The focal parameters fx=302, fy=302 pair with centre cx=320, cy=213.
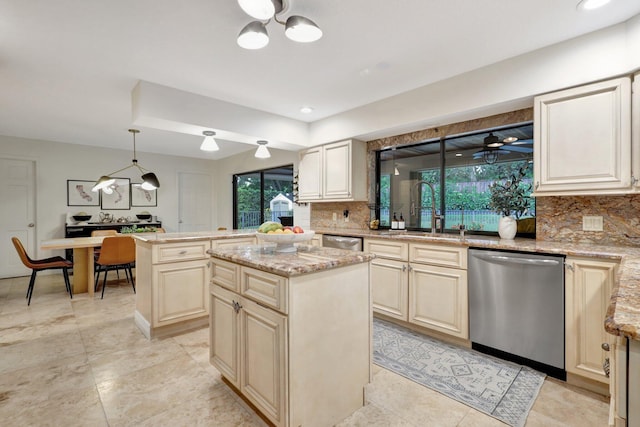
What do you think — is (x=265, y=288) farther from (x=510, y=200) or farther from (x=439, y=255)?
(x=510, y=200)

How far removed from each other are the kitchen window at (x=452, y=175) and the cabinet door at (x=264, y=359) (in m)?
2.40

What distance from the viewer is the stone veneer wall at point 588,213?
221 cm

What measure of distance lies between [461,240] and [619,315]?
6.04ft

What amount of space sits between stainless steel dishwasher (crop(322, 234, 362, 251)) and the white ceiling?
5.20ft

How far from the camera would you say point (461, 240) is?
8.47 ft

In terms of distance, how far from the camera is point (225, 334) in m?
1.92

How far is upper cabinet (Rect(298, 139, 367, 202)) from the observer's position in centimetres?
382

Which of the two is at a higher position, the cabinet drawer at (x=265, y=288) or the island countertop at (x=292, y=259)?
the island countertop at (x=292, y=259)

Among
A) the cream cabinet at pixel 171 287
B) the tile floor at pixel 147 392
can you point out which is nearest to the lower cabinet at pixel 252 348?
the tile floor at pixel 147 392

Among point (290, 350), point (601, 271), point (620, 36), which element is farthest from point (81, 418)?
point (620, 36)

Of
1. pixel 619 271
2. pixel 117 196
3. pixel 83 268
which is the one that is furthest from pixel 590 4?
pixel 117 196

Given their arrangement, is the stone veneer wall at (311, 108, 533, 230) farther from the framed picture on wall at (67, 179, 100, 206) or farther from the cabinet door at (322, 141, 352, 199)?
the framed picture on wall at (67, 179, 100, 206)

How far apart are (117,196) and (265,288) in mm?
6160

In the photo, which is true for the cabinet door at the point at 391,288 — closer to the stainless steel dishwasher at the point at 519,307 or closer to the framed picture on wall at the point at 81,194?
the stainless steel dishwasher at the point at 519,307
